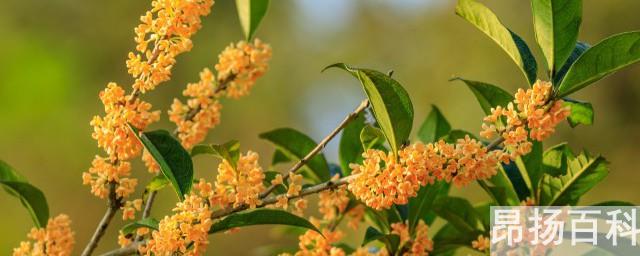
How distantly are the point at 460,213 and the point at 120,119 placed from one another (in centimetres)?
49

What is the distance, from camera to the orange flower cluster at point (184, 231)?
84 centimetres

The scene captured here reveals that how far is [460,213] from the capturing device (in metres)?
1.13

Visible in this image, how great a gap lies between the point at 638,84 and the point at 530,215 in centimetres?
600

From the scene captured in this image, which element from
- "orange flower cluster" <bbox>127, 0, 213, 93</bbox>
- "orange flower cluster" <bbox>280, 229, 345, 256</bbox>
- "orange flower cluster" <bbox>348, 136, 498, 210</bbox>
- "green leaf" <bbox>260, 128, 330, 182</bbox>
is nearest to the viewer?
"orange flower cluster" <bbox>348, 136, 498, 210</bbox>

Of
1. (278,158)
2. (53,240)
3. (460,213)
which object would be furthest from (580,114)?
(53,240)

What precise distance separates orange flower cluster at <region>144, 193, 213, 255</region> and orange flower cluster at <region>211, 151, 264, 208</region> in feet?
0.19

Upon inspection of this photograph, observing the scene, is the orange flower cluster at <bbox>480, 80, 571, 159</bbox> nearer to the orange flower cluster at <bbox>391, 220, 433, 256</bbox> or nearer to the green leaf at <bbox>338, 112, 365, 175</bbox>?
the orange flower cluster at <bbox>391, 220, 433, 256</bbox>

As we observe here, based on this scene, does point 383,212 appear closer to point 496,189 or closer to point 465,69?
point 496,189

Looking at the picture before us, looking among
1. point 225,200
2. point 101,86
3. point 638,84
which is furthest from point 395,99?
point 101,86

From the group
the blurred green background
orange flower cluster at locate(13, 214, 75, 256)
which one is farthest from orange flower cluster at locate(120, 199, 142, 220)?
the blurred green background

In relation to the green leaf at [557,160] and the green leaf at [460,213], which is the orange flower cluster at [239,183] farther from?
the green leaf at [557,160]

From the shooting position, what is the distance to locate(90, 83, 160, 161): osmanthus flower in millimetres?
899

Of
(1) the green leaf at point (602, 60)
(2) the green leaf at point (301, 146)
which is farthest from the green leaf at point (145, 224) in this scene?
(1) the green leaf at point (602, 60)

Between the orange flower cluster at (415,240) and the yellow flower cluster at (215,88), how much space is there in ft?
0.92
